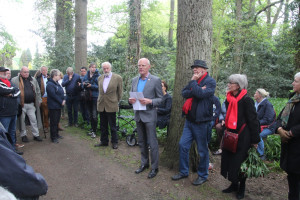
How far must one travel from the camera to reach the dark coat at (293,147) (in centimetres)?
300

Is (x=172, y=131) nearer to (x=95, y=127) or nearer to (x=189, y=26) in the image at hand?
(x=189, y=26)

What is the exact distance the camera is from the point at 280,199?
3578 mm

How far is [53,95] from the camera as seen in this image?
6.05m

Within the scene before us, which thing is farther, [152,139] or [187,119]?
[152,139]

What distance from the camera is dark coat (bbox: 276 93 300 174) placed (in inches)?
118

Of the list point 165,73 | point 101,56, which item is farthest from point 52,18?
point 165,73

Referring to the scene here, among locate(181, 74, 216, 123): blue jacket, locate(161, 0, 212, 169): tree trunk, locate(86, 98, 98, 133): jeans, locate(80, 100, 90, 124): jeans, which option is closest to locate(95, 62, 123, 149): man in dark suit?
locate(86, 98, 98, 133): jeans

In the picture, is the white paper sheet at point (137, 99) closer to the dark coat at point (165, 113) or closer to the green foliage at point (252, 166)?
the dark coat at point (165, 113)

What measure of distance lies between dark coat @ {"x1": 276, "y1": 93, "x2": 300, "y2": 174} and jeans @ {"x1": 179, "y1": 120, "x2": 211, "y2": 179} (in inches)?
46.1

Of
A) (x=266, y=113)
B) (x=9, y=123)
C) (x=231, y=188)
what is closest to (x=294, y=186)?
(x=231, y=188)

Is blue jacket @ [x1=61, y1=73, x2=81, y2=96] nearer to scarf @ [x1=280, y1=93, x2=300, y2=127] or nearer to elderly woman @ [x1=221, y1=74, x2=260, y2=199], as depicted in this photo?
elderly woman @ [x1=221, y1=74, x2=260, y2=199]

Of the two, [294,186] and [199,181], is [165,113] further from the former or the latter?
[294,186]

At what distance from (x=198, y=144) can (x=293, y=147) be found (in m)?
1.39

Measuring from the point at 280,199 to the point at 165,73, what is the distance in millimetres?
9263
